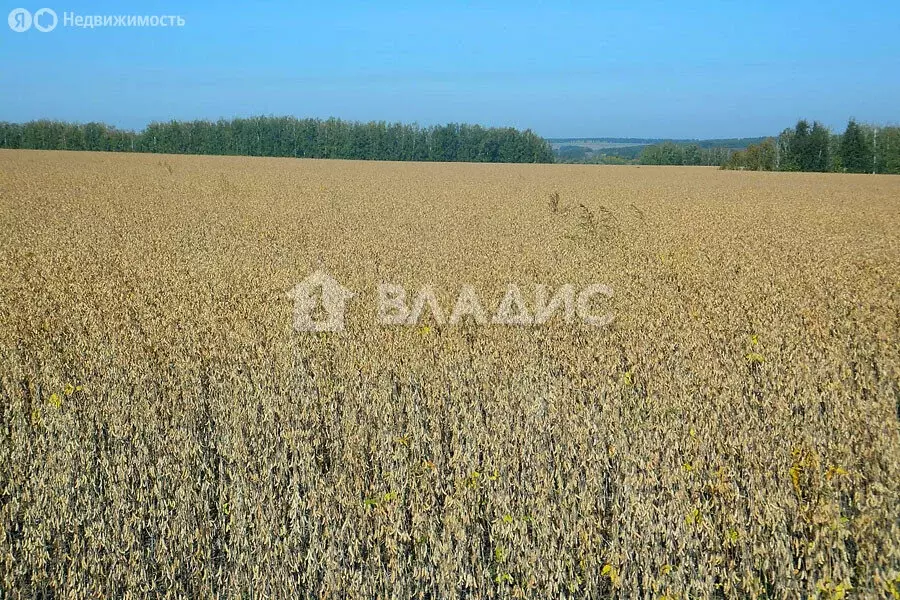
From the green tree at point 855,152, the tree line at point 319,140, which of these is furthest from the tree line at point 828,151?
the tree line at point 319,140

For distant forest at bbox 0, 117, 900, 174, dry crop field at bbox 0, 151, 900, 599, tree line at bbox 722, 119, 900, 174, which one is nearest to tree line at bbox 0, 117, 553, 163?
distant forest at bbox 0, 117, 900, 174

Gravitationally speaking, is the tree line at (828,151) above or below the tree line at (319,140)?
below

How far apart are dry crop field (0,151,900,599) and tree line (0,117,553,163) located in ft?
247

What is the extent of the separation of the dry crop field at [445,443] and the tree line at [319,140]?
75.2m

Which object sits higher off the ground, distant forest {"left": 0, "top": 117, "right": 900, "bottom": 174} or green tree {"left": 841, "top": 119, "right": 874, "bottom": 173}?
distant forest {"left": 0, "top": 117, "right": 900, "bottom": 174}

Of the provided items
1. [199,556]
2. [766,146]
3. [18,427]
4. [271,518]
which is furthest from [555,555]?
[766,146]

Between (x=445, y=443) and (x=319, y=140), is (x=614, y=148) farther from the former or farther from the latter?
(x=445, y=443)

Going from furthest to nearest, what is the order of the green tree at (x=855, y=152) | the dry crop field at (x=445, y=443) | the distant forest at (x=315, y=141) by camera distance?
1. the distant forest at (x=315, y=141)
2. the green tree at (x=855, y=152)
3. the dry crop field at (x=445, y=443)

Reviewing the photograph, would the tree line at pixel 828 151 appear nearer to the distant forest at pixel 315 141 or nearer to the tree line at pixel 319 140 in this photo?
the distant forest at pixel 315 141

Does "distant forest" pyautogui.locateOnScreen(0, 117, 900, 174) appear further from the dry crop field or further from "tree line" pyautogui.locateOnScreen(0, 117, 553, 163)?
the dry crop field

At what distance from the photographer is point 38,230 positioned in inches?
482

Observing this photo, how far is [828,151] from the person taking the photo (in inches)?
2160

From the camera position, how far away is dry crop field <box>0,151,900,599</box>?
3.12m

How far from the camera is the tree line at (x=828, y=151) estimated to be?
172ft
